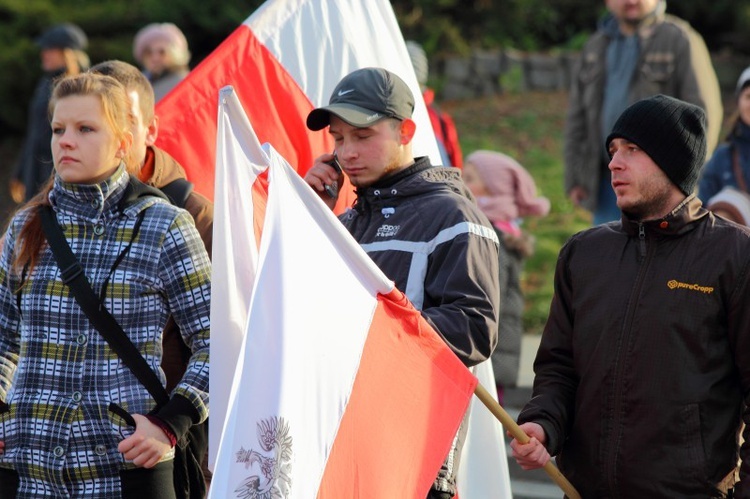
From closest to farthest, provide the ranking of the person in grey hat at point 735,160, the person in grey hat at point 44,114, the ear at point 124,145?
1. the ear at point 124,145
2. the person in grey hat at point 735,160
3. the person in grey hat at point 44,114

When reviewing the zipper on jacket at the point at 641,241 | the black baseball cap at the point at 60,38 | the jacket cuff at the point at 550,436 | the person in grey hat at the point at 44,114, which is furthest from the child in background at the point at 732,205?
the black baseball cap at the point at 60,38

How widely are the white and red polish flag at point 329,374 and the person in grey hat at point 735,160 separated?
3.38 metres

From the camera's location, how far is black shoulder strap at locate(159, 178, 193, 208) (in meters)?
4.66

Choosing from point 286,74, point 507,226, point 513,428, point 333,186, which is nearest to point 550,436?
point 513,428

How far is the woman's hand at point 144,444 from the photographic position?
148 inches

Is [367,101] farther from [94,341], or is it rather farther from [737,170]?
[737,170]

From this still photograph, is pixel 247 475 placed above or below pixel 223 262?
below

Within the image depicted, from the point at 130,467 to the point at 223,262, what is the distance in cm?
65

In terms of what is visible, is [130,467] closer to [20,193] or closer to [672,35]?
[672,35]

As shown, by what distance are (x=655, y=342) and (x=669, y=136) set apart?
61 cm

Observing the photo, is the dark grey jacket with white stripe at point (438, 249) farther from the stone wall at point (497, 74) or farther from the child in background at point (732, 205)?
the stone wall at point (497, 74)

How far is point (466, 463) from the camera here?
15.3 ft

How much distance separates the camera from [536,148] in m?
14.2

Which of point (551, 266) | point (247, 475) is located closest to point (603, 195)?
point (551, 266)
